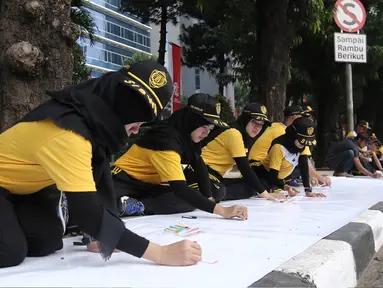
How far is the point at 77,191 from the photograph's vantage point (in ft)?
6.64

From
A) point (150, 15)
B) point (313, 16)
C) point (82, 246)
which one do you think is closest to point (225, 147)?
point (82, 246)

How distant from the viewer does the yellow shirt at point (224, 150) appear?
15.7ft

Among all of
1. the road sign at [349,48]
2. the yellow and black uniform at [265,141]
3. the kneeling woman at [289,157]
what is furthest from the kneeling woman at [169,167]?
the road sign at [349,48]

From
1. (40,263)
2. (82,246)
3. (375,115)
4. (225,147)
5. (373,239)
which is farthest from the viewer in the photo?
(375,115)

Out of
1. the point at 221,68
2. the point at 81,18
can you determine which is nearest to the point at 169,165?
the point at 81,18

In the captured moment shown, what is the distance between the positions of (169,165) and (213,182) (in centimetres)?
138

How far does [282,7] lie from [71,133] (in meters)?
7.52

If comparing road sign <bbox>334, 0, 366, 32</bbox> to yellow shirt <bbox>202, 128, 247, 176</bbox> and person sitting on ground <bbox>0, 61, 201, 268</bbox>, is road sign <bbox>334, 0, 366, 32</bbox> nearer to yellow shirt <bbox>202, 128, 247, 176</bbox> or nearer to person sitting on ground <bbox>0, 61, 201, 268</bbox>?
yellow shirt <bbox>202, 128, 247, 176</bbox>

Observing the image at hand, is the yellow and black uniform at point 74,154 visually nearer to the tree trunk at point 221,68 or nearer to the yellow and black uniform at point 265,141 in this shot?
the yellow and black uniform at point 265,141

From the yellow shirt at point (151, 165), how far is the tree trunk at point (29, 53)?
2.74 ft

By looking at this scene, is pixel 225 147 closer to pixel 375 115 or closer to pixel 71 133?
pixel 71 133

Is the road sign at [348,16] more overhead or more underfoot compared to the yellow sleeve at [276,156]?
more overhead

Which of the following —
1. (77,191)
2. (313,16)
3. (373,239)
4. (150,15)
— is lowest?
(373,239)

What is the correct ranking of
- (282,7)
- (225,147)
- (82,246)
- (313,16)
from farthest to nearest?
Result: (313,16) → (282,7) → (225,147) → (82,246)
